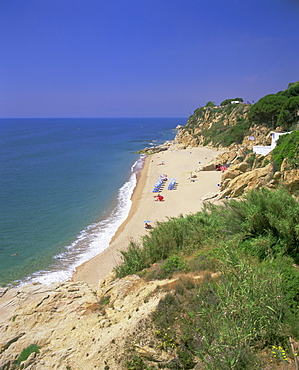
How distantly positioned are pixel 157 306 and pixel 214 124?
203 ft

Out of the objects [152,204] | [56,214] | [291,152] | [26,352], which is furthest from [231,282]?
[152,204]

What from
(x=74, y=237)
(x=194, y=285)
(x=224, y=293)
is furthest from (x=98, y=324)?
(x=74, y=237)

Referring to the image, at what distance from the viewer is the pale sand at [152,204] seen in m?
15.1

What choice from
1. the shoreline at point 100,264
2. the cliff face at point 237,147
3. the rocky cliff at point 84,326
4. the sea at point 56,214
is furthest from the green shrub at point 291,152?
the sea at point 56,214

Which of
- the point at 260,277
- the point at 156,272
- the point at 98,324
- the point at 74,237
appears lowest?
the point at 74,237

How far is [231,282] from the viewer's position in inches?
167

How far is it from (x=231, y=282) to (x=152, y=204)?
21.0 meters

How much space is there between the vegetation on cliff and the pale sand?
11.9 ft

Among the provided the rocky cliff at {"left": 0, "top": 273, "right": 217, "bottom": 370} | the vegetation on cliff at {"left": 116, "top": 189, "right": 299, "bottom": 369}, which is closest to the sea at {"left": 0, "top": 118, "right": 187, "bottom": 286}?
the rocky cliff at {"left": 0, "top": 273, "right": 217, "bottom": 370}

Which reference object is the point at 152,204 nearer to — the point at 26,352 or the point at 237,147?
the point at 26,352

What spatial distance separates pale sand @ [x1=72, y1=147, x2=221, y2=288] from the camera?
15.1 m

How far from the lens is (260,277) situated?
4.80 meters

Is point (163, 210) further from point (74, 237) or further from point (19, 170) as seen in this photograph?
point (19, 170)

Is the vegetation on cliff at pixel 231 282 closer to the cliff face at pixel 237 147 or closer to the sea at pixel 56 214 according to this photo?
the cliff face at pixel 237 147
